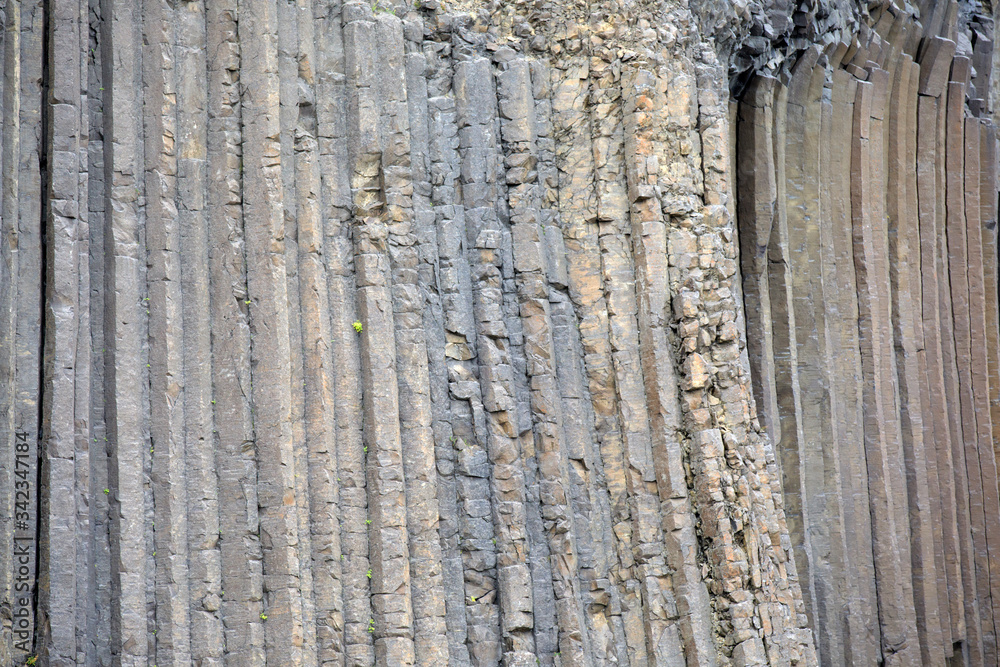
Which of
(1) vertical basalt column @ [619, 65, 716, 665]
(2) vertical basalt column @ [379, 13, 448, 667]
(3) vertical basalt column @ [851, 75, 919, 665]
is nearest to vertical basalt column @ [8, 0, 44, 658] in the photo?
(2) vertical basalt column @ [379, 13, 448, 667]

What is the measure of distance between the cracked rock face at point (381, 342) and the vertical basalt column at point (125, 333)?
2cm

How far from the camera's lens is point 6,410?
15.9 feet

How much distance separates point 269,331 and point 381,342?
0.63 m

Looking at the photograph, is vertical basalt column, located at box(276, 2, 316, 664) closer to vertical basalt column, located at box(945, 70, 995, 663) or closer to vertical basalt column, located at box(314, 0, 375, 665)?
vertical basalt column, located at box(314, 0, 375, 665)

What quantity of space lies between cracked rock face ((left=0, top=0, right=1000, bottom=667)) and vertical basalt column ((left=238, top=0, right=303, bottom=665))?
2 centimetres

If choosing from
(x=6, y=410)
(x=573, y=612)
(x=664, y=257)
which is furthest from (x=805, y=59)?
(x=6, y=410)

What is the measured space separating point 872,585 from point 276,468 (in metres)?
4.91

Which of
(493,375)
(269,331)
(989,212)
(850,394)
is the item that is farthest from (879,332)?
(269,331)

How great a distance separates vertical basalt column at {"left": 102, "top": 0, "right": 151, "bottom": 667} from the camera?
16.3 ft

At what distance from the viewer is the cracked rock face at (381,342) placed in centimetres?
502

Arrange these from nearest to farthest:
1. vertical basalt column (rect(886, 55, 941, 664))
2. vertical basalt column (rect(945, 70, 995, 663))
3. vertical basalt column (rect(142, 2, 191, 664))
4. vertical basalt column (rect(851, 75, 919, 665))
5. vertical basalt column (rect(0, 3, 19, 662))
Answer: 1. vertical basalt column (rect(0, 3, 19, 662))
2. vertical basalt column (rect(142, 2, 191, 664))
3. vertical basalt column (rect(851, 75, 919, 665))
4. vertical basalt column (rect(886, 55, 941, 664))
5. vertical basalt column (rect(945, 70, 995, 663))

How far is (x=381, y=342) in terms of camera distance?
564cm

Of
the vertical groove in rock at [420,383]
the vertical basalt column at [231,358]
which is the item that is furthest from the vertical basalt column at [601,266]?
the vertical basalt column at [231,358]

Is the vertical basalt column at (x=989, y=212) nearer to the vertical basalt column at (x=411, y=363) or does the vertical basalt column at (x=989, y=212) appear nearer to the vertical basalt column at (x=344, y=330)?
the vertical basalt column at (x=411, y=363)
